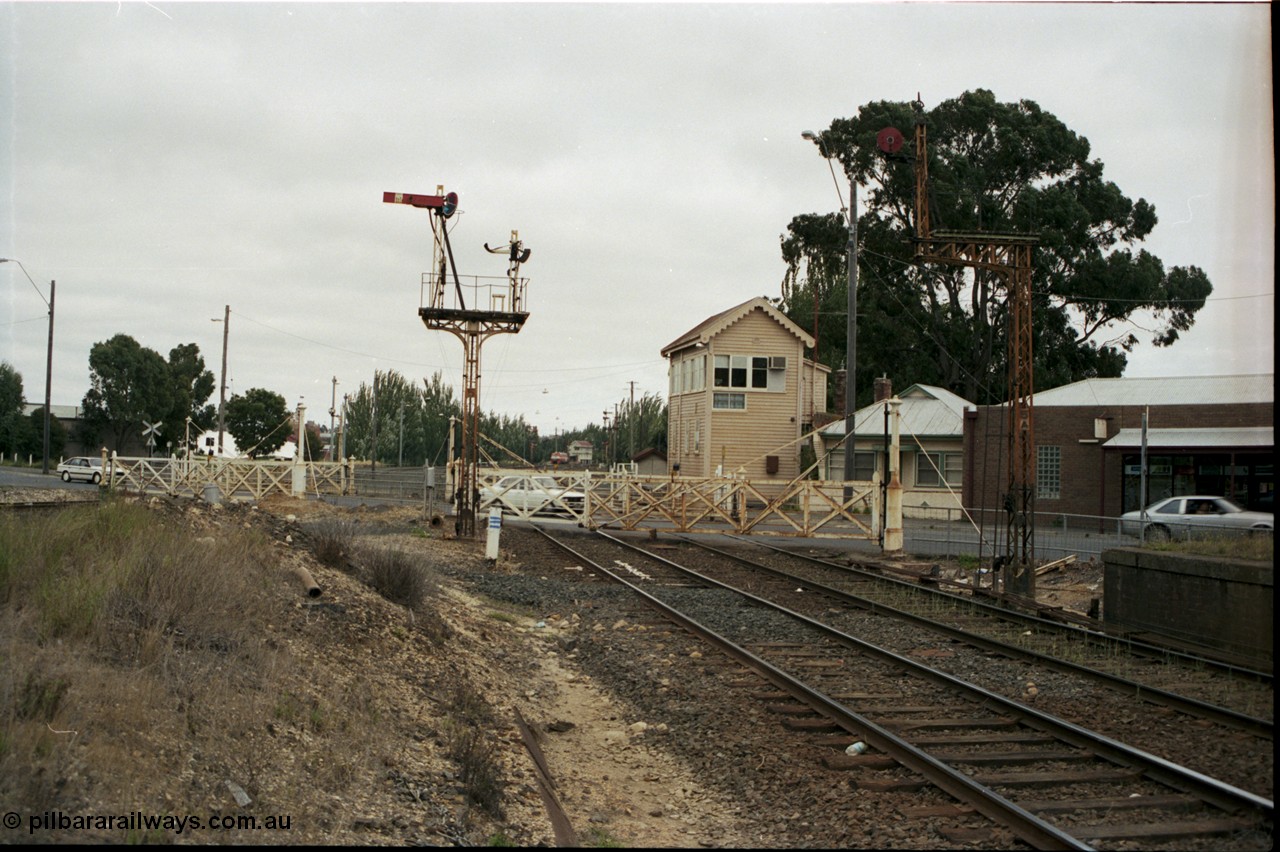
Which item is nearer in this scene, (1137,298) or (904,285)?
(1137,298)

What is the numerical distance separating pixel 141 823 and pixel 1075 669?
827 centimetres

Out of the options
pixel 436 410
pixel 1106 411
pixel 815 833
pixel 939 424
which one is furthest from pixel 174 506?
pixel 436 410

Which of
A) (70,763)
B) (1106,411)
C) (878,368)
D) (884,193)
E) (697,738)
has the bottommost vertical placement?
(697,738)

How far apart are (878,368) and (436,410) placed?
37.6m

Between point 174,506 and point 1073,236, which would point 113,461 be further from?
point 1073,236

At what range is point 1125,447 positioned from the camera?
82.6ft

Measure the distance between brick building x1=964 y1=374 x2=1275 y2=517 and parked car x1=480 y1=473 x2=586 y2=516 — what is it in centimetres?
1085

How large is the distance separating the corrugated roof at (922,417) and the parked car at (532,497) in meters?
12.4

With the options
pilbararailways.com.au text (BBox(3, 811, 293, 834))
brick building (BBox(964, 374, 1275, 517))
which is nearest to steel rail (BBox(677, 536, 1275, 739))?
brick building (BBox(964, 374, 1275, 517))

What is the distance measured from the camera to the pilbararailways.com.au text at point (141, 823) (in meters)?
4.27

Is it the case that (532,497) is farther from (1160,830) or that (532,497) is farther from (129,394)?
(129,394)

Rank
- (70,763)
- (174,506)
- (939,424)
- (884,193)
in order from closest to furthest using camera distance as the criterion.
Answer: (70,763)
(174,506)
(939,424)
(884,193)

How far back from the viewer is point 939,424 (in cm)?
4028

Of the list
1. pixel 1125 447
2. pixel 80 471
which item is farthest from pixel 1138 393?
pixel 80 471
